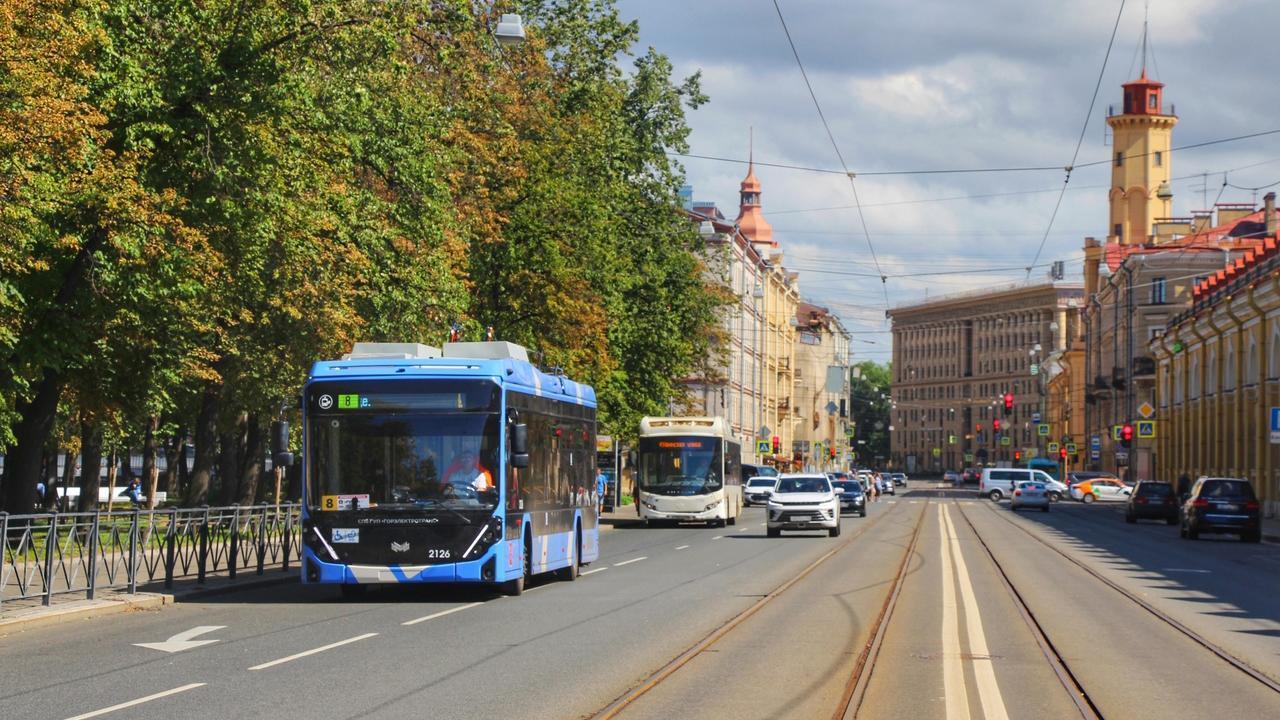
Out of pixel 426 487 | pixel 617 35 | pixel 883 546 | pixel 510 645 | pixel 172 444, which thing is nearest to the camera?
pixel 510 645

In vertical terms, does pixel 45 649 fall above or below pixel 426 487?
below

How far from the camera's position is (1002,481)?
9462cm

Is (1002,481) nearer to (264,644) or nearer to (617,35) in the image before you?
(617,35)

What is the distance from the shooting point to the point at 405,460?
19469mm

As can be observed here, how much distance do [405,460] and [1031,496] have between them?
52884 mm

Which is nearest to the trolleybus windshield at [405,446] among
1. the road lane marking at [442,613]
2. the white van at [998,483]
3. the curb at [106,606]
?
the road lane marking at [442,613]

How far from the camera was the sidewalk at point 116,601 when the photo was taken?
1672cm

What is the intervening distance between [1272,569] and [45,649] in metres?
22.1

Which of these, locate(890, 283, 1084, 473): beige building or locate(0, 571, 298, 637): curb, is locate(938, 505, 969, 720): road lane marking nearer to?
locate(0, 571, 298, 637): curb

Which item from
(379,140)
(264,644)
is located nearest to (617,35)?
(379,140)

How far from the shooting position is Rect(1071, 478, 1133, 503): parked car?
8931 cm

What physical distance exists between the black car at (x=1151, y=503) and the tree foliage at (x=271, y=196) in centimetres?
2327

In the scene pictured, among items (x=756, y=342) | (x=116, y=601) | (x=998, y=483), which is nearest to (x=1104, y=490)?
(x=998, y=483)

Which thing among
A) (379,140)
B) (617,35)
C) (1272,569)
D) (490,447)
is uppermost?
(617,35)
